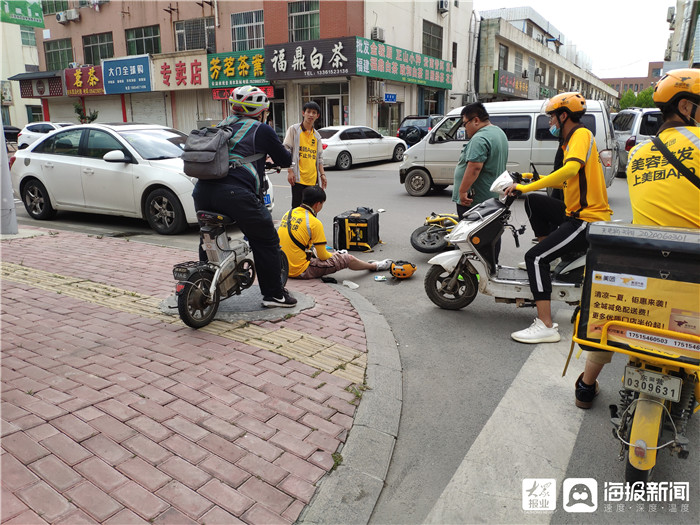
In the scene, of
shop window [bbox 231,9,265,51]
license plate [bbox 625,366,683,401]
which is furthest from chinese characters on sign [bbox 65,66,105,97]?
license plate [bbox 625,366,683,401]

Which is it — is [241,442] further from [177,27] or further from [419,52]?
[177,27]

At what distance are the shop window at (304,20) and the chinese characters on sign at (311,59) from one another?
3.44 ft

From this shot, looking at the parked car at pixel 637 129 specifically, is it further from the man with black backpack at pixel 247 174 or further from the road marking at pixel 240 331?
the road marking at pixel 240 331

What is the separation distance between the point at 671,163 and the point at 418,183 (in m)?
9.79

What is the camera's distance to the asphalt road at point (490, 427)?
2578 millimetres

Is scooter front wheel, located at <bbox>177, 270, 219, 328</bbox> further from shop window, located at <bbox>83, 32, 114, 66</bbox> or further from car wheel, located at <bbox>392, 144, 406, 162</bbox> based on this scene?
shop window, located at <bbox>83, 32, 114, 66</bbox>

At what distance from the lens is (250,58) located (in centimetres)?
2816

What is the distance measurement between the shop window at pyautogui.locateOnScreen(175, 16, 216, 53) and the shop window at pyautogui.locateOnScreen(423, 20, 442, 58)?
1173 cm

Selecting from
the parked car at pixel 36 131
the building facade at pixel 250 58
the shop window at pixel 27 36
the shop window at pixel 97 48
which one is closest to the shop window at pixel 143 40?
the building facade at pixel 250 58

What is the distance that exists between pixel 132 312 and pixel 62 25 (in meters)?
38.7

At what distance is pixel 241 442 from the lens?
290cm

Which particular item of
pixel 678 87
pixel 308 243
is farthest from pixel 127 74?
pixel 678 87

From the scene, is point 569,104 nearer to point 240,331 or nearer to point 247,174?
point 247,174

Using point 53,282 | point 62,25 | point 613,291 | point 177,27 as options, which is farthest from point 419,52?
point 613,291
